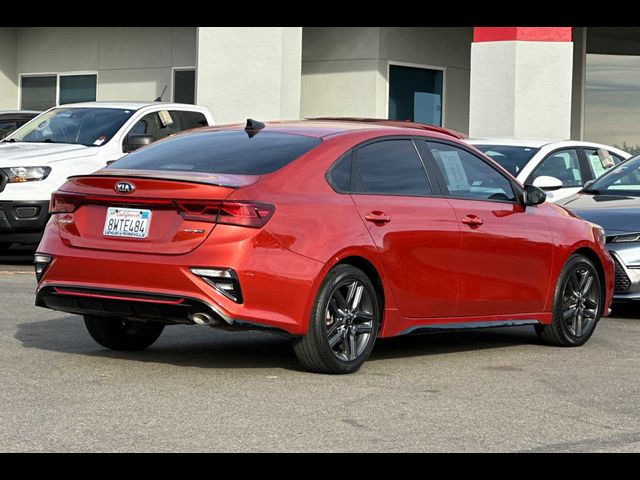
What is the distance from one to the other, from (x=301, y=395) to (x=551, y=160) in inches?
325

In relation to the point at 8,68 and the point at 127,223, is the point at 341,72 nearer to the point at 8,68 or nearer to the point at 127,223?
the point at 8,68

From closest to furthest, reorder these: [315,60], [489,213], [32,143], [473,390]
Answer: [473,390] → [489,213] → [32,143] → [315,60]

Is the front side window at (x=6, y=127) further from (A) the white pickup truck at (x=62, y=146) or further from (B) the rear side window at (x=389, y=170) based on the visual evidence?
(B) the rear side window at (x=389, y=170)

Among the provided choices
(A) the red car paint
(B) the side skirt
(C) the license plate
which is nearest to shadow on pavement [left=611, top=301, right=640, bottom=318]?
(B) the side skirt

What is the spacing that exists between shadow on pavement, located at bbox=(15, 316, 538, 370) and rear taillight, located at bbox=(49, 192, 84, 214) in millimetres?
1058

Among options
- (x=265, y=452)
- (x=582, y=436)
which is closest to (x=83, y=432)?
(x=265, y=452)

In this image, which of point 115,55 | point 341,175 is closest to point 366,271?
point 341,175

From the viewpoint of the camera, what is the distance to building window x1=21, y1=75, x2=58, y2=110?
32.3 m

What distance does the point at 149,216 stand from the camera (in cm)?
831

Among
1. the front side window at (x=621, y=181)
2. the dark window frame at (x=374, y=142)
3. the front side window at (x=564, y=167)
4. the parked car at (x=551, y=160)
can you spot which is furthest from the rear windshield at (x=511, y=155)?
the dark window frame at (x=374, y=142)

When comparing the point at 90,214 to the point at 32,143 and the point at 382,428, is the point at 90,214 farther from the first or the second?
the point at 32,143

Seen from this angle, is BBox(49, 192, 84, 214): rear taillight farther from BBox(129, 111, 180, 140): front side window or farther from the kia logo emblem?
BBox(129, 111, 180, 140): front side window

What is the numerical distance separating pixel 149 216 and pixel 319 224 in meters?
1.00

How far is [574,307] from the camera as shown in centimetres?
1051
